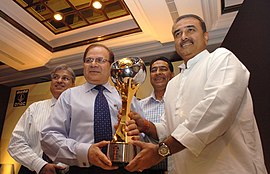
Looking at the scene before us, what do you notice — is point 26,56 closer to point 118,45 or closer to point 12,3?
point 12,3

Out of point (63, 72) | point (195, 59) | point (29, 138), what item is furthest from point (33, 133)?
point (195, 59)

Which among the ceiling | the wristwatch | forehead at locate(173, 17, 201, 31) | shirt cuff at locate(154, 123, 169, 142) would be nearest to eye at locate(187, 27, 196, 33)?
forehead at locate(173, 17, 201, 31)

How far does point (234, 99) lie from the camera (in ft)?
3.22

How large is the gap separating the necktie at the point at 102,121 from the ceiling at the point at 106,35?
1707mm

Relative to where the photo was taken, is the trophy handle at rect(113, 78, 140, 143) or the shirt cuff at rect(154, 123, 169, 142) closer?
the trophy handle at rect(113, 78, 140, 143)

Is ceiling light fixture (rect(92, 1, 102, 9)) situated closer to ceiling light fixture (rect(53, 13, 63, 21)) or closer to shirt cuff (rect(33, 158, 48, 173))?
ceiling light fixture (rect(53, 13, 63, 21))

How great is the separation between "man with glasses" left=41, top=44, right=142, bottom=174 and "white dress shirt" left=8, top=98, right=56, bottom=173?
26.0 inches

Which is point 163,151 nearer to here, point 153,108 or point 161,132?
point 161,132

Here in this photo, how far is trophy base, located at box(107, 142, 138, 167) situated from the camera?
→ 891mm

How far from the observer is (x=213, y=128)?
3.11 feet

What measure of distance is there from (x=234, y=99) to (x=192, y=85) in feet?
0.75

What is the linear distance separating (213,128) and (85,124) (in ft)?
1.85

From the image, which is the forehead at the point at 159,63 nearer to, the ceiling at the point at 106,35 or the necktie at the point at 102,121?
the ceiling at the point at 106,35

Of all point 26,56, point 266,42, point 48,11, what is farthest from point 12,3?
point 266,42
